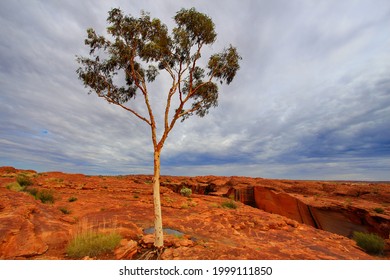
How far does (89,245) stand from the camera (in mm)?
6852

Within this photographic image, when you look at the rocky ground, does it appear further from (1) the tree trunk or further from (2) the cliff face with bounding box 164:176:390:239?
(1) the tree trunk

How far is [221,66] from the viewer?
11727 millimetres

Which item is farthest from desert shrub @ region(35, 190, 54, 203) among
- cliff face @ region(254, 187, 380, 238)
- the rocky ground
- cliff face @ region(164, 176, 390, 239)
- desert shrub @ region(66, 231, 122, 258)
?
cliff face @ region(254, 187, 380, 238)

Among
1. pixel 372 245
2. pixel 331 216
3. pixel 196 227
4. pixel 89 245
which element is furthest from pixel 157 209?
pixel 331 216

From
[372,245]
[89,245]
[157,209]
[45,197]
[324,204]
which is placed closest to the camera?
[89,245]

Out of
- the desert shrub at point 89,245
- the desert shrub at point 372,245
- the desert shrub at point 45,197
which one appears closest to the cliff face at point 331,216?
the desert shrub at point 372,245

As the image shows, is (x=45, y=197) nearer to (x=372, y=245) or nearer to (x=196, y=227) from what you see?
(x=196, y=227)

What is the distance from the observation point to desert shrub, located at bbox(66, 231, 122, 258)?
6.61 m

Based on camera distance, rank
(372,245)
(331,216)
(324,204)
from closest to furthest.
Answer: (372,245) < (331,216) < (324,204)

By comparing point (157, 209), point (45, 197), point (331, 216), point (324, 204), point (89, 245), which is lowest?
point (331, 216)

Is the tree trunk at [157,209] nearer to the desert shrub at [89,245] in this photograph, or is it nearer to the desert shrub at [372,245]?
the desert shrub at [89,245]

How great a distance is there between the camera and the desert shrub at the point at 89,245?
21.7 ft

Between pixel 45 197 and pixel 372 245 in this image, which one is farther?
pixel 45 197

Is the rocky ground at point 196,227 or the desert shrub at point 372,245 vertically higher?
the rocky ground at point 196,227
